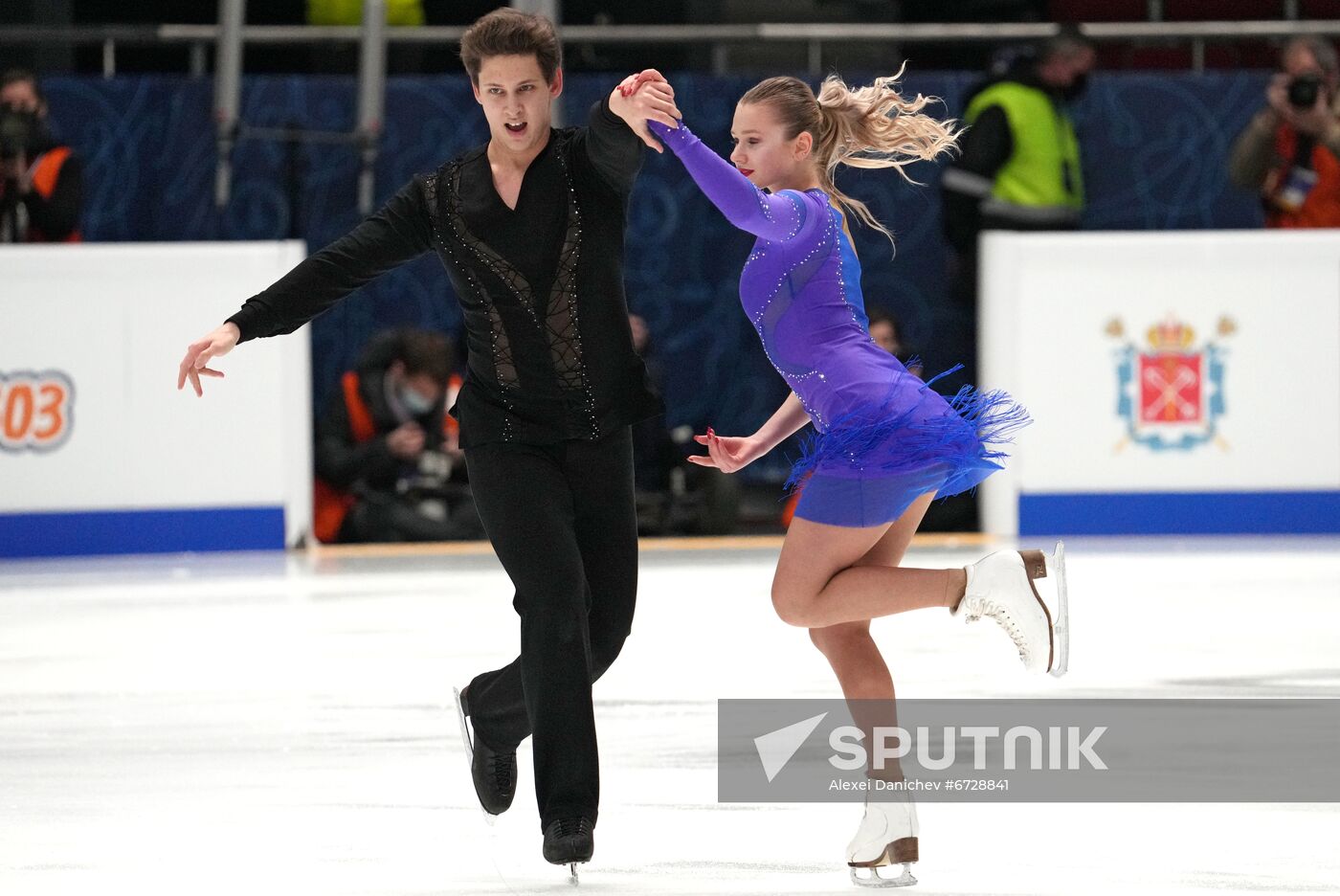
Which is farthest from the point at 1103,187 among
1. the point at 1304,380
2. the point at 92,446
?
the point at 92,446

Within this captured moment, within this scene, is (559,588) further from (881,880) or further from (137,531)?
(137,531)

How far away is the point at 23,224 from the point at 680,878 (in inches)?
262

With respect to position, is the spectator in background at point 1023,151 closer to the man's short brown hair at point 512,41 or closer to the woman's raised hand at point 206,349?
the man's short brown hair at point 512,41

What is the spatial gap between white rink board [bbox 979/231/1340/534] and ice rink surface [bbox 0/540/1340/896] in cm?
77

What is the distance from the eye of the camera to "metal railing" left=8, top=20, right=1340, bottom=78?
31.4 ft

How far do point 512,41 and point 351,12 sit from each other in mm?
7035

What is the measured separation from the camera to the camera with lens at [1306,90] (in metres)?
8.75

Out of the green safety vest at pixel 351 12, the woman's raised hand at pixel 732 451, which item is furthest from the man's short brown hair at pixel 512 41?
the green safety vest at pixel 351 12

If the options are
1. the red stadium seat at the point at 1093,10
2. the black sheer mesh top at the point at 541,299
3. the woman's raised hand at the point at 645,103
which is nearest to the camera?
the woman's raised hand at the point at 645,103

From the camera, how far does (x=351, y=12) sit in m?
9.76

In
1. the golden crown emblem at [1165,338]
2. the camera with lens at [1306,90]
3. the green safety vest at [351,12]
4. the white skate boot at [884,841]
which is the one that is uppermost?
the green safety vest at [351,12]

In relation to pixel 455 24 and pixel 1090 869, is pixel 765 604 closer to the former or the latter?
pixel 1090 869

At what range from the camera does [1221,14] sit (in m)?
10.3

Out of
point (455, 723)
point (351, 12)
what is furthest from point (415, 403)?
point (455, 723)
